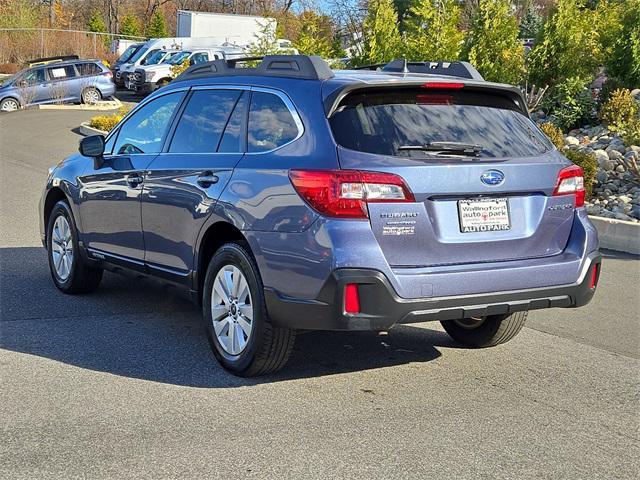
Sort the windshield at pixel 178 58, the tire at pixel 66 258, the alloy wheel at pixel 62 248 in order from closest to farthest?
the tire at pixel 66 258 → the alloy wheel at pixel 62 248 → the windshield at pixel 178 58

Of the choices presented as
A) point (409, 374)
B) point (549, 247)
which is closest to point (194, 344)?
point (409, 374)

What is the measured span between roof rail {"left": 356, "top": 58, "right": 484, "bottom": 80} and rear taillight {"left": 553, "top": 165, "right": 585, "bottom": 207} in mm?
883

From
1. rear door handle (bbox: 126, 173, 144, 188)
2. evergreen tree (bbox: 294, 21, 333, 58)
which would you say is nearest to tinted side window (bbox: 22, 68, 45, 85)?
evergreen tree (bbox: 294, 21, 333, 58)

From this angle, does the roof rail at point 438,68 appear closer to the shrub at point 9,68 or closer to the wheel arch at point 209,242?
the wheel arch at point 209,242

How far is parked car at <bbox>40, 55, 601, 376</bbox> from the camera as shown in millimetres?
4922

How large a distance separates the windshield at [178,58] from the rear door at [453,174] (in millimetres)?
32791

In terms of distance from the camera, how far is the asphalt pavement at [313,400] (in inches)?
170

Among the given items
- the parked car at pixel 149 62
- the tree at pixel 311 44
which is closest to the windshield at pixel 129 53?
the parked car at pixel 149 62

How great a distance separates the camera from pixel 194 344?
20.9ft

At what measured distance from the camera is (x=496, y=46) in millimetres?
18219

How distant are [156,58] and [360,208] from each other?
117 ft

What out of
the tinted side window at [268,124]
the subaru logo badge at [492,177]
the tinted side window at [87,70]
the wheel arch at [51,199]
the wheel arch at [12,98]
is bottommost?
the wheel arch at [12,98]

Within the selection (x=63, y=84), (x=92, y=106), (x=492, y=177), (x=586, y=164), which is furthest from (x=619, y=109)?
(x=63, y=84)

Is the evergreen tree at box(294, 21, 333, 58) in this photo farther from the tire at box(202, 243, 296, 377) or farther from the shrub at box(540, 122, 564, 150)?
the tire at box(202, 243, 296, 377)
